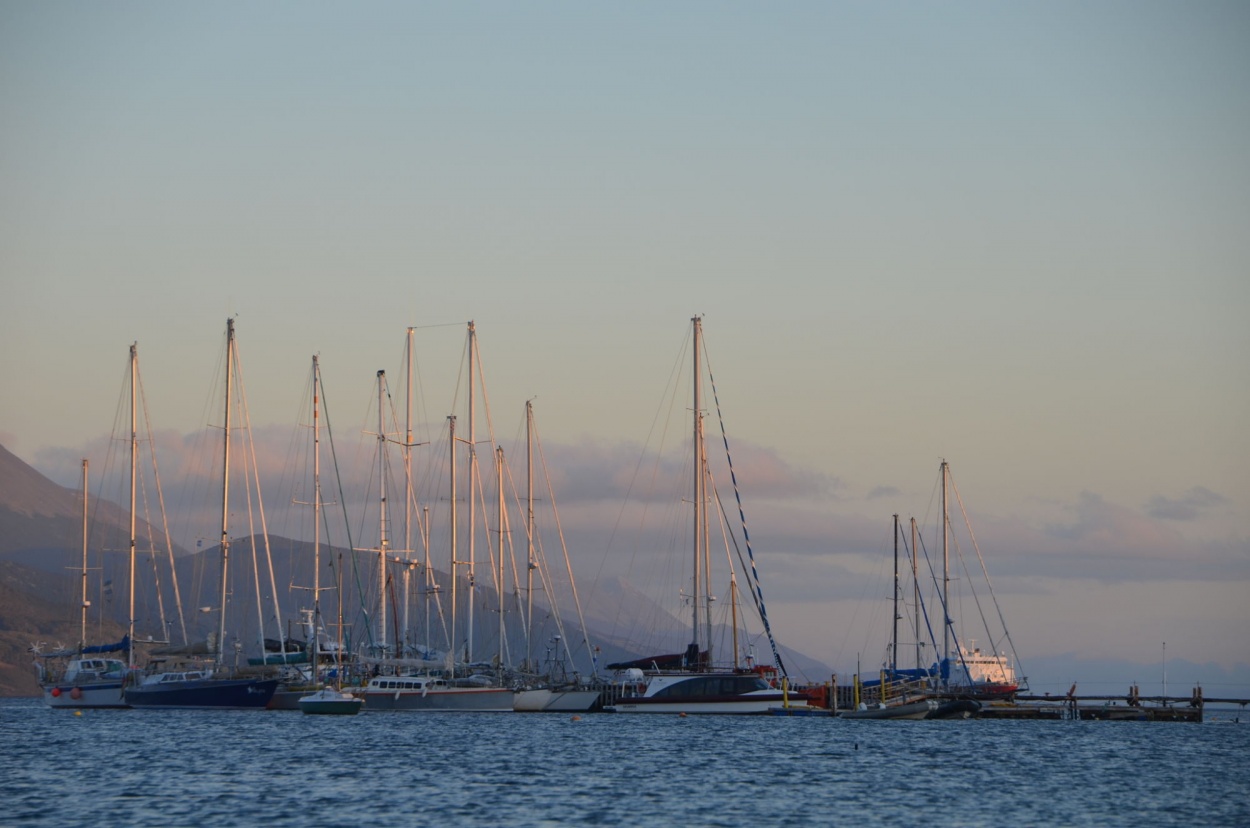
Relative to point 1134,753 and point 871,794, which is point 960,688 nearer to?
point 1134,753

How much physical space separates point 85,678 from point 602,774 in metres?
69.9

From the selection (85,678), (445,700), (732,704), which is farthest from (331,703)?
(85,678)

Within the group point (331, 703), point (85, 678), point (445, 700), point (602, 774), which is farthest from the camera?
point (85, 678)

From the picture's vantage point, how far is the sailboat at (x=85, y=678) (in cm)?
12162

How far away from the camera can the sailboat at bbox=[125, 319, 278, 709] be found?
114m

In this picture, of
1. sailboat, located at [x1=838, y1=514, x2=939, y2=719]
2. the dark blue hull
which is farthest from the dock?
the dark blue hull

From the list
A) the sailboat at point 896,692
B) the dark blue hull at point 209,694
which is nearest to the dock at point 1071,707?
the sailboat at point 896,692

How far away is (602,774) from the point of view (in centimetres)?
6762

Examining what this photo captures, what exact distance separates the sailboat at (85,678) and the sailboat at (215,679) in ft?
9.37

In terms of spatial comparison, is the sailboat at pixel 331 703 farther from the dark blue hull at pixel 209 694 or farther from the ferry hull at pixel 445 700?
the dark blue hull at pixel 209 694

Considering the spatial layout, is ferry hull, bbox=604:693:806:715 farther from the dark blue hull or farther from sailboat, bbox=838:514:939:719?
the dark blue hull

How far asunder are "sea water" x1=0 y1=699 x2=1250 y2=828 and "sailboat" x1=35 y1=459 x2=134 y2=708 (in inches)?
631

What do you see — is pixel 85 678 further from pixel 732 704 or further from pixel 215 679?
pixel 732 704

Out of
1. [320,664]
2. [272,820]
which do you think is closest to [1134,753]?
[272,820]
